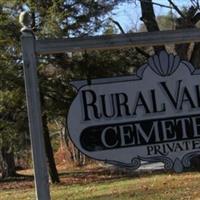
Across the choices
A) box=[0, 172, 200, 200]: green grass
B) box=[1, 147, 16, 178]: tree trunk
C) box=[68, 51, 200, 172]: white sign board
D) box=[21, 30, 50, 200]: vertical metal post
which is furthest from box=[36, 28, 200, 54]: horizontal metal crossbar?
box=[1, 147, 16, 178]: tree trunk

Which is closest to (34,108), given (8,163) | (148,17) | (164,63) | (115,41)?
(115,41)

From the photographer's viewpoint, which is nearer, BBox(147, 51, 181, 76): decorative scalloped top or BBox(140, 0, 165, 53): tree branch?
BBox(147, 51, 181, 76): decorative scalloped top

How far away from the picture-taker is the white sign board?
19.9ft

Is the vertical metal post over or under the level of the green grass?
over

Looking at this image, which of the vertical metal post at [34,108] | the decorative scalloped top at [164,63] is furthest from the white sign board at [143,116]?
the vertical metal post at [34,108]

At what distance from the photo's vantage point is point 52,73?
21.5 metres

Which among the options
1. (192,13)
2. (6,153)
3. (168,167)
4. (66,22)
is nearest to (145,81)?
(168,167)

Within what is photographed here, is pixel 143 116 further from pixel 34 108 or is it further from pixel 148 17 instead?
pixel 148 17

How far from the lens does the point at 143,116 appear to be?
6.17 meters

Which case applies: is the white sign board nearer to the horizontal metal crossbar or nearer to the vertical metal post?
the horizontal metal crossbar

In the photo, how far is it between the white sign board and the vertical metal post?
13.5 inches

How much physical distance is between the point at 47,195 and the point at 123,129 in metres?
0.96

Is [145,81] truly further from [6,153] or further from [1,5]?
[6,153]

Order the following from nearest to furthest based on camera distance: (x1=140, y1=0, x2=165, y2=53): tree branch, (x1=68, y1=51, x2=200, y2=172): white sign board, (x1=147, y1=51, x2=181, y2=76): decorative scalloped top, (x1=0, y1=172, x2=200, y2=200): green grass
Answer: (x1=68, y1=51, x2=200, y2=172): white sign board, (x1=147, y1=51, x2=181, y2=76): decorative scalloped top, (x1=0, y1=172, x2=200, y2=200): green grass, (x1=140, y1=0, x2=165, y2=53): tree branch
